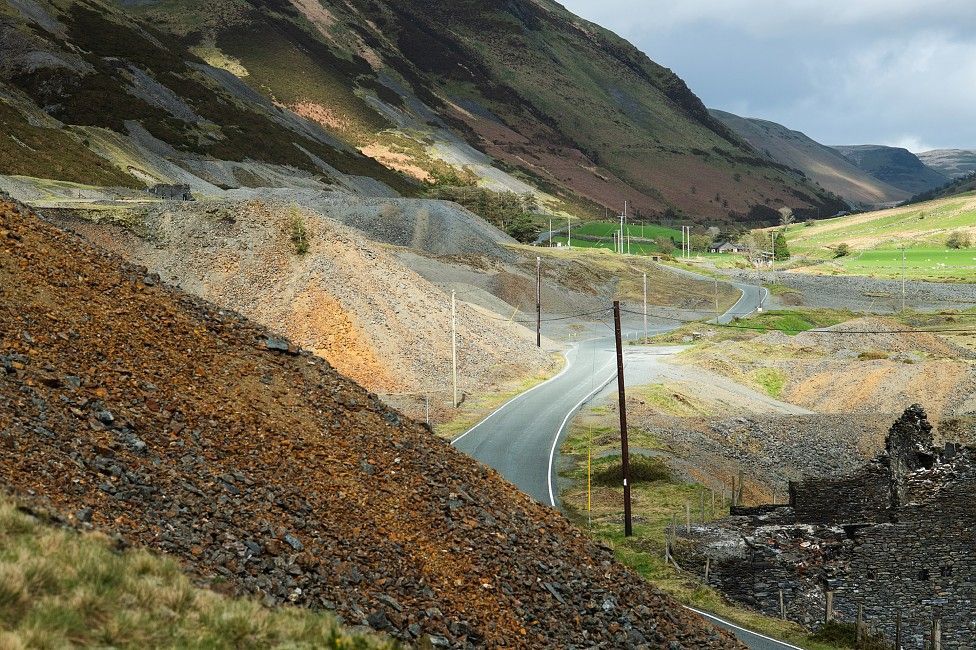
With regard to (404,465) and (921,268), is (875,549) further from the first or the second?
(921,268)

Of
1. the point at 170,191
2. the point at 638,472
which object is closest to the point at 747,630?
the point at 638,472

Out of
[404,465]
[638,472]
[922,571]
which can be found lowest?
[638,472]

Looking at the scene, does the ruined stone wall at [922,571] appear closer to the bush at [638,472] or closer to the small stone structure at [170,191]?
the bush at [638,472]

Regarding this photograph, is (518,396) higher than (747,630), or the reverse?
(747,630)

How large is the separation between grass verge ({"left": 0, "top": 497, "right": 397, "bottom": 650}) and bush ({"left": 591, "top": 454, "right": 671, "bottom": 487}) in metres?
33.5

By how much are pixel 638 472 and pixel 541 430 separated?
8.45 metres

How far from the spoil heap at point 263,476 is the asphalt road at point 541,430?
26.8ft

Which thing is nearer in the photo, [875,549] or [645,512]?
[875,549]

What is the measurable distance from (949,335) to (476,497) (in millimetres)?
91738

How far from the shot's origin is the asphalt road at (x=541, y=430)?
42.4 meters

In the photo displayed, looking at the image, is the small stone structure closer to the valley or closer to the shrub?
the valley

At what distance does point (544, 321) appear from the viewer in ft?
349

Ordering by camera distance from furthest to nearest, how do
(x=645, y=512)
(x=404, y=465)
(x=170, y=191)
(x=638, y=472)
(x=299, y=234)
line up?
(x=170, y=191) → (x=299, y=234) → (x=638, y=472) → (x=645, y=512) → (x=404, y=465)

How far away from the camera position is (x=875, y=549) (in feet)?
89.8
